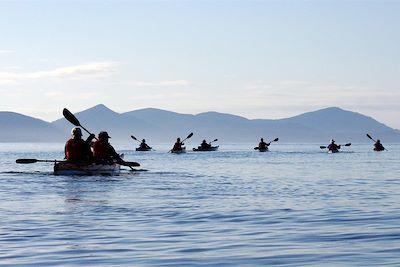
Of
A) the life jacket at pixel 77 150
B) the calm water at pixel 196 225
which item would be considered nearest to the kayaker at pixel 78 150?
the life jacket at pixel 77 150

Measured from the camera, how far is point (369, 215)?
945 inches

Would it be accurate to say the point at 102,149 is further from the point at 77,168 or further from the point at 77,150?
the point at 77,168

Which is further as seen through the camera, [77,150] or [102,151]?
[102,151]

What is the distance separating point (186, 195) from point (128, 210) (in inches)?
268

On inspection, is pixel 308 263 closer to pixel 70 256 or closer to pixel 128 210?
pixel 70 256

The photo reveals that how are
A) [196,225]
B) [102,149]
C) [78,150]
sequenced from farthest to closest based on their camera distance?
[102,149] < [78,150] < [196,225]

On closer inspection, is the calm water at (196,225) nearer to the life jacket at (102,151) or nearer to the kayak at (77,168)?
the kayak at (77,168)

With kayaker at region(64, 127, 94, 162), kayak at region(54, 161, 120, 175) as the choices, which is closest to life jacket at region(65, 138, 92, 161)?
kayaker at region(64, 127, 94, 162)

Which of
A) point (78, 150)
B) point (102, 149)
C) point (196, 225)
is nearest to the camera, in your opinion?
point (196, 225)

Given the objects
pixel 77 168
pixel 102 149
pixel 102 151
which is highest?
pixel 102 149

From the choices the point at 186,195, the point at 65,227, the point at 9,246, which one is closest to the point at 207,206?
the point at 186,195

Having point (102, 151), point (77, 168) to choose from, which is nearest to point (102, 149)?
point (102, 151)

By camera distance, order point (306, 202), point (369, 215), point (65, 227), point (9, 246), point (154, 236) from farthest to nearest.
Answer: point (306, 202), point (369, 215), point (65, 227), point (154, 236), point (9, 246)

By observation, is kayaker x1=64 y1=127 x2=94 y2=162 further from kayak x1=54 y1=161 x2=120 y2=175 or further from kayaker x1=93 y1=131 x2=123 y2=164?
kayaker x1=93 y1=131 x2=123 y2=164
